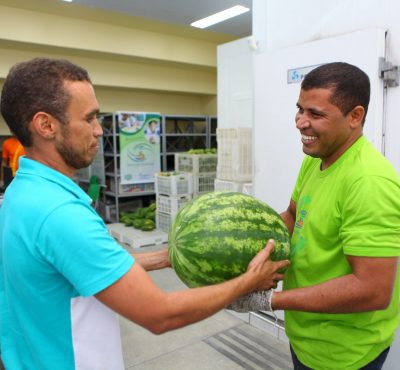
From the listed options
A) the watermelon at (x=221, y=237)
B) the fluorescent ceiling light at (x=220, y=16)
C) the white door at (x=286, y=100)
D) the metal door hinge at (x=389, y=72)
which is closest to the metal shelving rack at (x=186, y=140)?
the fluorescent ceiling light at (x=220, y=16)

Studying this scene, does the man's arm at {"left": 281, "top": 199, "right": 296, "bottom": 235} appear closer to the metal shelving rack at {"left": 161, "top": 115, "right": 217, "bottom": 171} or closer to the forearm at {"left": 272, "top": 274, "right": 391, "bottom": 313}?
the forearm at {"left": 272, "top": 274, "right": 391, "bottom": 313}

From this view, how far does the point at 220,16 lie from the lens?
614 cm

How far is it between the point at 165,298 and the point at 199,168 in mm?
4495

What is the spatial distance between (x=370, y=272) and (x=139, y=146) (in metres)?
5.08

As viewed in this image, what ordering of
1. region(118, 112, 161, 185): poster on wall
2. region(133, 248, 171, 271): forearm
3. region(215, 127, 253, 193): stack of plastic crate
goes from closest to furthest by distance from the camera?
region(133, 248, 171, 271): forearm, region(215, 127, 253, 193): stack of plastic crate, region(118, 112, 161, 185): poster on wall

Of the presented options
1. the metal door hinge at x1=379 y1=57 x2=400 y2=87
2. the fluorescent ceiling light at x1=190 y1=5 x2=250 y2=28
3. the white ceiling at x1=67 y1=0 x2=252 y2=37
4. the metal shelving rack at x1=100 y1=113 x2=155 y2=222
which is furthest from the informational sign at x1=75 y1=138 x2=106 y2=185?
the metal door hinge at x1=379 y1=57 x2=400 y2=87

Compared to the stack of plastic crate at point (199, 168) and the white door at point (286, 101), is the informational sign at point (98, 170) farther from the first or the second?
the white door at point (286, 101)

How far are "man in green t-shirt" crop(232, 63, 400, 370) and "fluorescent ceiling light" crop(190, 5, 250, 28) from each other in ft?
16.9

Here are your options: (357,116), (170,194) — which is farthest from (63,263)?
(170,194)

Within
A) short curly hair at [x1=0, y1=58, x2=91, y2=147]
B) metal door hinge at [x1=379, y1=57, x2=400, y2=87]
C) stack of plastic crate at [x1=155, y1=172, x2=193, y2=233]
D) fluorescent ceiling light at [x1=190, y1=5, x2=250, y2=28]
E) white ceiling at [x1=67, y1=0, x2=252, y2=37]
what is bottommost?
stack of plastic crate at [x1=155, y1=172, x2=193, y2=233]

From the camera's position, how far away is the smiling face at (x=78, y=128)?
102 cm

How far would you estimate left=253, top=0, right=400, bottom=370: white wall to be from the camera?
1.93m

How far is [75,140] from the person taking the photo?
105 centimetres

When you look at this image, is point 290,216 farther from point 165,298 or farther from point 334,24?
point 334,24
